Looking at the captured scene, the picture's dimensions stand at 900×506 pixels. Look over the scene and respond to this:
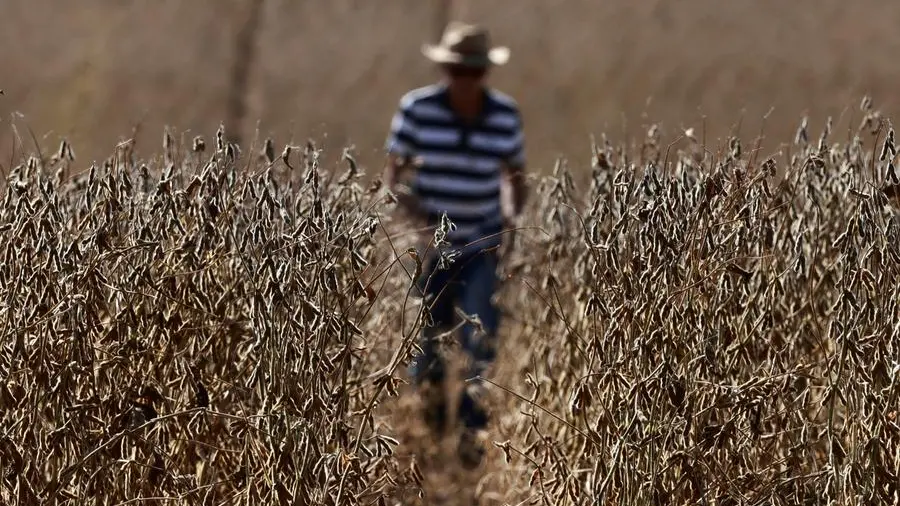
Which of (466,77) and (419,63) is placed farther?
(419,63)

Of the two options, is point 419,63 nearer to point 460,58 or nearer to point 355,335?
point 460,58

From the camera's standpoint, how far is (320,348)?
3213 mm

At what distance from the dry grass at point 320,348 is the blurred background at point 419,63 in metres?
11.5

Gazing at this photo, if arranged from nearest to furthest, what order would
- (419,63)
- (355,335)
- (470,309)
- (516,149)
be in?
(355,335) → (470,309) → (516,149) → (419,63)

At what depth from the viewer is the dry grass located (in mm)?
3244

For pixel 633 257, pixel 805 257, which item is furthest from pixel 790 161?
pixel 633 257

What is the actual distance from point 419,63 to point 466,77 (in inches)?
494

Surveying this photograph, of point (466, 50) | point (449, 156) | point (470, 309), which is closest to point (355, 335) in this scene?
point (470, 309)

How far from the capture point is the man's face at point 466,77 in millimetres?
6281

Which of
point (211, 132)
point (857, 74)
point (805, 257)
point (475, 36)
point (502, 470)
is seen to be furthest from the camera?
point (857, 74)

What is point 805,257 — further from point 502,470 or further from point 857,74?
point 857,74

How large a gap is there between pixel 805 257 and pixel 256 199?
1464 mm

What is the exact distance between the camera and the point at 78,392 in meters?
3.44

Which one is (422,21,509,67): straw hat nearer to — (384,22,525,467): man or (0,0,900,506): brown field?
(384,22,525,467): man
